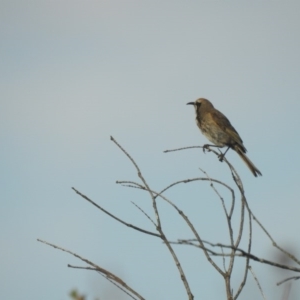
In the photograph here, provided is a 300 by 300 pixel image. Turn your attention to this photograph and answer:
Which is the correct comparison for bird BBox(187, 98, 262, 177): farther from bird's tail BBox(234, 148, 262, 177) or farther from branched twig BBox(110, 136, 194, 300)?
branched twig BBox(110, 136, 194, 300)

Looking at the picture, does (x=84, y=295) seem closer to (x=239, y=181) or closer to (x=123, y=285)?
(x=123, y=285)

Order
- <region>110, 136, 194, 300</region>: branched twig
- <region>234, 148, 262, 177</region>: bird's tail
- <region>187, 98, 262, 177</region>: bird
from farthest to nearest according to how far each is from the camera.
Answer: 1. <region>187, 98, 262, 177</region>: bird
2. <region>234, 148, 262, 177</region>: bird's tail
3. <region>110, 136, 194, 300</region>: branched twig

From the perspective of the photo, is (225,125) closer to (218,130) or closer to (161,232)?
(218,130)

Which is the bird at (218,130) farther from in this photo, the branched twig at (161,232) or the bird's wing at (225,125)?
the branched twig at (161,232)

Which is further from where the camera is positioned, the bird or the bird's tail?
the bird

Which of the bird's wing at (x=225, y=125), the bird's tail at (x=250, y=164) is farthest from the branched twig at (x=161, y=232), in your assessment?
the bird's wing at (x=225, y=125)

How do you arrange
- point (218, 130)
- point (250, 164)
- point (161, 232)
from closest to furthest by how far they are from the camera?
1. point (161, 232)
2. point (250, 164)
3. point (218, 130)

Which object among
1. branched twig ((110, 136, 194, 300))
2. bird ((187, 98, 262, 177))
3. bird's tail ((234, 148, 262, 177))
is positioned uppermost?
bird ((187, 98, 262, 177))

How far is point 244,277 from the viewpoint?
312 centimetres

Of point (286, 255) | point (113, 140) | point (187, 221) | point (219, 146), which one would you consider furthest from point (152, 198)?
point (219, 146)

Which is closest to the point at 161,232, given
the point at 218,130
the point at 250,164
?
the point at 250,164

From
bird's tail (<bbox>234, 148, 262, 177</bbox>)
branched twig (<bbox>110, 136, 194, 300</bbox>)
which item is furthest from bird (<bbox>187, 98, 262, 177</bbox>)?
branched twig (<bbox>110, 136, 194, 300</bbox>)

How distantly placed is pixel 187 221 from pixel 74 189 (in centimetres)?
58

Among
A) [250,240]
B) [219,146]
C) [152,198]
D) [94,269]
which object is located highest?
[219,146]
